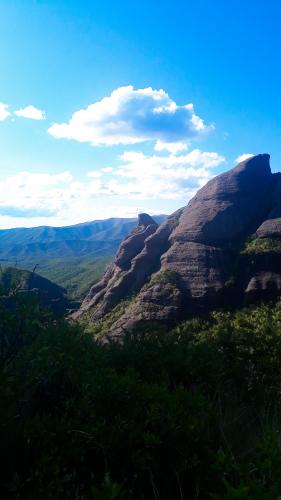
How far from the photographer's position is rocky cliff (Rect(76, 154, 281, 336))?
182 feet

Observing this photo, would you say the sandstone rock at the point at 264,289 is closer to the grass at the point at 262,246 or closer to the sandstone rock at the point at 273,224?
the grass at the point at 262,246

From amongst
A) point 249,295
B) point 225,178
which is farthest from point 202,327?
point 225,178

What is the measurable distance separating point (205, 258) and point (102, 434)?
55.2 m

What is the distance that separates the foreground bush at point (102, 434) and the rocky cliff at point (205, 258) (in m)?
36.1

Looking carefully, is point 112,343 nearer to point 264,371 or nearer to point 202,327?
point 264,371

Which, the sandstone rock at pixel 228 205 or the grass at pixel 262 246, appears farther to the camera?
the sandstone rock at pixel 228 205

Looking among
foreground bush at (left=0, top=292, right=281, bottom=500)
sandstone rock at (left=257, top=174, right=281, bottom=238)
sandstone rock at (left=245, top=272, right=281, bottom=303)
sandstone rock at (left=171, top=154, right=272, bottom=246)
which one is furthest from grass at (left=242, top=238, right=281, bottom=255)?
foreground bush at (left=0, top=292, right=281, bottom=500)

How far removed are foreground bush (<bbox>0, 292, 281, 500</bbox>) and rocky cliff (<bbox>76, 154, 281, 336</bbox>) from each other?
36.1 metres

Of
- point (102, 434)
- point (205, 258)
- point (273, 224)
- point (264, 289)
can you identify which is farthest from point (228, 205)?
point (102, 434)

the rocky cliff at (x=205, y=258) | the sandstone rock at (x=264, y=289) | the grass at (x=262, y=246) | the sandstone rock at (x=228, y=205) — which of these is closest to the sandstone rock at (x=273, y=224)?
the rocky cliff at (x=205, y=258)

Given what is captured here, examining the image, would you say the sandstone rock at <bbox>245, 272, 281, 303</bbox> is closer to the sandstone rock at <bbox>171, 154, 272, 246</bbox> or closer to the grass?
the grass

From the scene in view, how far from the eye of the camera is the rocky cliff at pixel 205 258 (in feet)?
182

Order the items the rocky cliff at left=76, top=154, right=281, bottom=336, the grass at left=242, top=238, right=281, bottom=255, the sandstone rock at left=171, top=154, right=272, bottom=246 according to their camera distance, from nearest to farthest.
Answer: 1. the rocky cliff at left=76, top=154, right=281, bottom=336
2. the grass at left=242, top=238, right=281, bottom=255
3. the sandstone rock at left=171, top=154, right=272, bottom=246

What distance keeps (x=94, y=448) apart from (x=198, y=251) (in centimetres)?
5701
